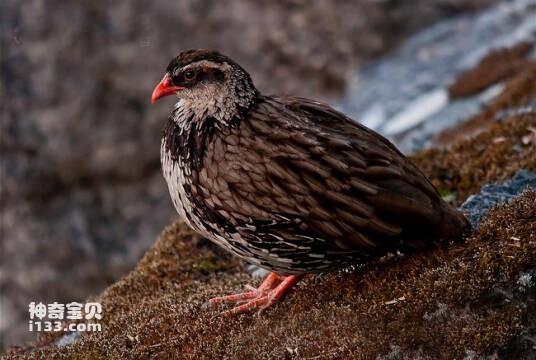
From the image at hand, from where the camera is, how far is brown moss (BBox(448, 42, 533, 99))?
1616 centimetres

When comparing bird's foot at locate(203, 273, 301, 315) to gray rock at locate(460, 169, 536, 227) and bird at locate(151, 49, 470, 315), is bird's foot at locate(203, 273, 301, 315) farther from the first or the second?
gray rock at locate(460, 169, 536, 227)

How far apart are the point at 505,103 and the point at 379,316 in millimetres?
8107

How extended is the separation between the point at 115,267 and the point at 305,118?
41.4 feet

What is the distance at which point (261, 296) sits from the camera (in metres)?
7.74

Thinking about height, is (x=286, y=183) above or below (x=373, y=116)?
below

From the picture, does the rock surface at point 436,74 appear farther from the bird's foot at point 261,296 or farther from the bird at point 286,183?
the bird at point 286,183

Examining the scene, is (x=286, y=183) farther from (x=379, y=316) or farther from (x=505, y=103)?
(x=505, y=103)

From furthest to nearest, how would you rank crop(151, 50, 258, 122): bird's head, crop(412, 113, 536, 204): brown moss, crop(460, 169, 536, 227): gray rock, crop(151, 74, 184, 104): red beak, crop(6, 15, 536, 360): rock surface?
crop(412, 113, 536, 204): brown moss
crop(460, 169, 536, 227): gray rock
crop(151, 74, 184, 104): red beak
crop(151, 50, 258, 122): bird's head
crop(6, 15, 536, 360): rock surface

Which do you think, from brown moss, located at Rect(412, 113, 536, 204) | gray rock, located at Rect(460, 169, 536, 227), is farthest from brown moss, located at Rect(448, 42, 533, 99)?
gray rock, located at Rect(460, 169, 536, 227)

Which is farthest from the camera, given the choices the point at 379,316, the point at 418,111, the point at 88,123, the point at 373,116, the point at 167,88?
the point at 88,123

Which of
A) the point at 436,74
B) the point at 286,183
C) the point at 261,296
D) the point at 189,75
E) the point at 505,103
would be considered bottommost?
the point at 261,296

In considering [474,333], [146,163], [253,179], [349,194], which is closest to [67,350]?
[253,179]

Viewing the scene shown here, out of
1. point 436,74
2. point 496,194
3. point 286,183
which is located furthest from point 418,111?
point 286,183

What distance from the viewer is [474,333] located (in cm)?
602
